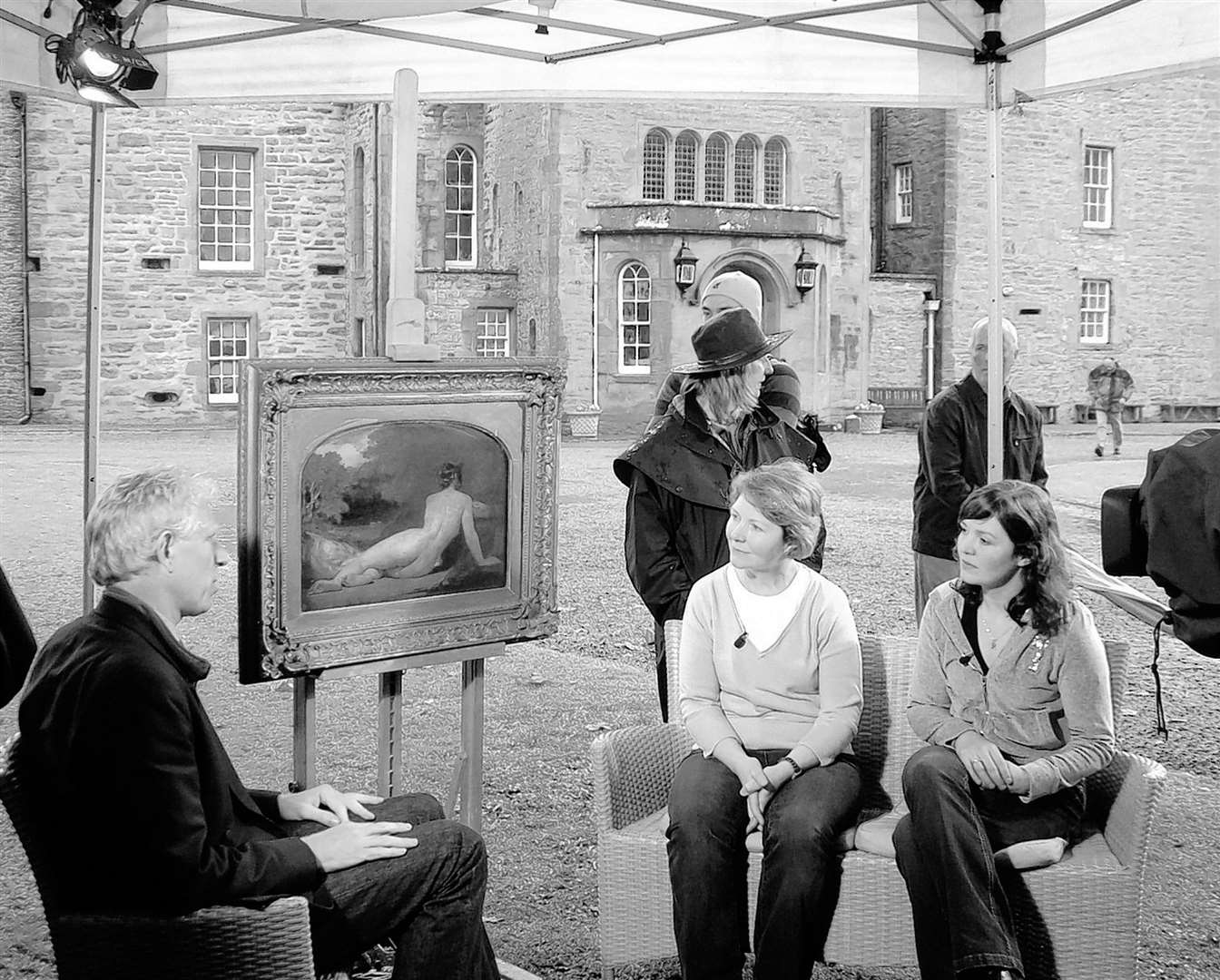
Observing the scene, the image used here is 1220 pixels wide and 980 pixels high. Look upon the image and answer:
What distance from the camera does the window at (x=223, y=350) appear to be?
26.0 metres

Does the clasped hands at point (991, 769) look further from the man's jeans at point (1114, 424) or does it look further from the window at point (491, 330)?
the window at point (491, 330)

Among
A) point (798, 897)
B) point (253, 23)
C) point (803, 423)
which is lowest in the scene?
point (798, 897)

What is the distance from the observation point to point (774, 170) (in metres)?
26.2

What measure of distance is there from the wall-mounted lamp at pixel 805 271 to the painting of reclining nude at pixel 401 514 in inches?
898

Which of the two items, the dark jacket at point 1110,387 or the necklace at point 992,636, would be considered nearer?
the necklace at point 992,636

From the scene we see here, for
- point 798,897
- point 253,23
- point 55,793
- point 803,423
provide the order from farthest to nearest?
point 253,23 < point 803,423 < point 798,897 < point 55,793

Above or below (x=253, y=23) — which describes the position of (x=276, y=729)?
below

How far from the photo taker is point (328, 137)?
88.7ft

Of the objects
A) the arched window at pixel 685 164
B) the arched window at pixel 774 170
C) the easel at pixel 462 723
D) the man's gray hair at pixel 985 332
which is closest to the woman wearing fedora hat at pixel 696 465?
the easel at pixel 462 723

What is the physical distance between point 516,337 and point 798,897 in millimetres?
24500

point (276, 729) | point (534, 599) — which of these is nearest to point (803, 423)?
point (534, 599)

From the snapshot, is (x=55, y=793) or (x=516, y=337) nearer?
(x=55, y=793)

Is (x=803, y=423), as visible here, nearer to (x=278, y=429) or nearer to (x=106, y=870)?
(x=278, y=429)

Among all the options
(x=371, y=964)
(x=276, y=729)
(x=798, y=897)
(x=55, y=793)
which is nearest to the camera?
(x=55, y=793)
